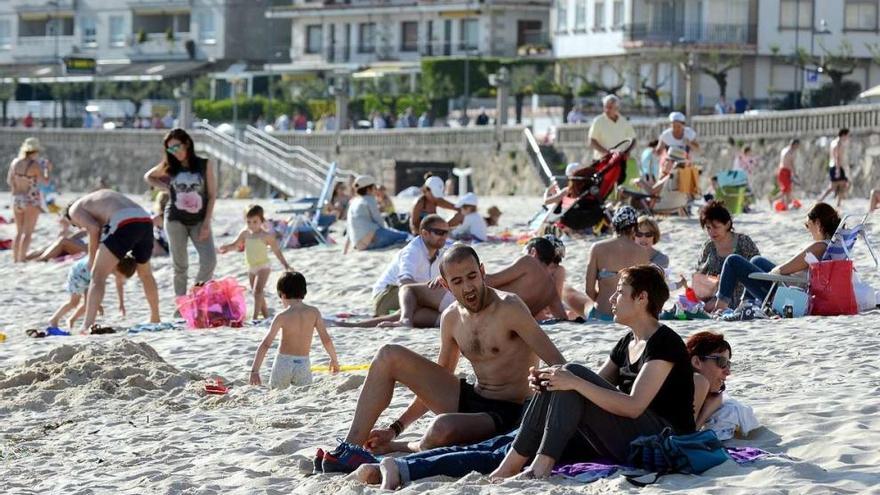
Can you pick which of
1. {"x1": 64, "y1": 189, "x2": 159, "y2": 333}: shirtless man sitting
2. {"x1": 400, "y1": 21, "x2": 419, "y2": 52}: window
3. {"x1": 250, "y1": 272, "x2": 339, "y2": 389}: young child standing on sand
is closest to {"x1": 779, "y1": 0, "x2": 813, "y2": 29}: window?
{"x1": 400, "y1": 21, "x2": 419, "y2": 52}: window

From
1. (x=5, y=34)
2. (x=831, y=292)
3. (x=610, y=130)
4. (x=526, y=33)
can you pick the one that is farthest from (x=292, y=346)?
(x=5, y=34)

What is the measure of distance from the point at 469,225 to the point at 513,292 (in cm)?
784

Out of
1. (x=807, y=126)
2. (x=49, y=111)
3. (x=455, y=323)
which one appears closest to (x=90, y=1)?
(x=49, y=111)

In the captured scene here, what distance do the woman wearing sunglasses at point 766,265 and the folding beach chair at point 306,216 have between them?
9042 millimetres

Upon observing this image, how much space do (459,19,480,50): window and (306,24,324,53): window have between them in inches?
245

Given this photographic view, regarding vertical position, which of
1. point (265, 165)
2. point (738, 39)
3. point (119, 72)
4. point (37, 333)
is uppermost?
point (738, 39)

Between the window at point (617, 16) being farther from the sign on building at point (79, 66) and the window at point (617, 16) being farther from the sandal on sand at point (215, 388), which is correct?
the sandal on sand at point (215, 388)

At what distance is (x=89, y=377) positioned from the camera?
9914mm

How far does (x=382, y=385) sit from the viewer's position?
7.44m

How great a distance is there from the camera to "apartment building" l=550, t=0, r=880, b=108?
4875 cm

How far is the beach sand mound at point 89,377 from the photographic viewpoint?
31.6ft

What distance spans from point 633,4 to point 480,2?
756 cm

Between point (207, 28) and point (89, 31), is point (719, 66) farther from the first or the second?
point (89, 31)

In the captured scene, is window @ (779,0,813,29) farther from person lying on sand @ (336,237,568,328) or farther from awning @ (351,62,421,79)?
person lying on sand @ (336,237,568,328)
